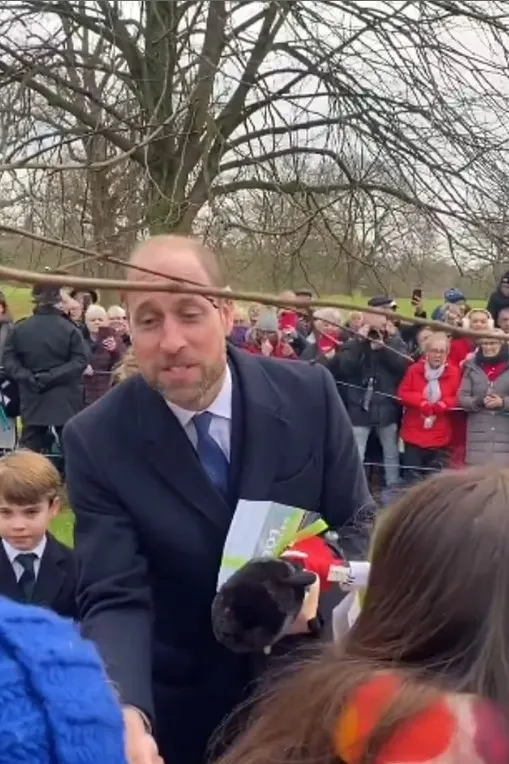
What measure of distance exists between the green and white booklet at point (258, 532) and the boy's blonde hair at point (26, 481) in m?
1.47

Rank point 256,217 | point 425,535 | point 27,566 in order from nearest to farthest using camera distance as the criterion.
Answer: point 425,535, point 27,566, point 256,217

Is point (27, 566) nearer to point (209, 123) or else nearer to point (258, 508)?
point (258, 508)

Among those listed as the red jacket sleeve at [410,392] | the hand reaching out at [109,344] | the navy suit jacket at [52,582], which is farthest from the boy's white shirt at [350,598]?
the hand reaching out at [109,344]

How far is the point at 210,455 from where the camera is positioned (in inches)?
84.4

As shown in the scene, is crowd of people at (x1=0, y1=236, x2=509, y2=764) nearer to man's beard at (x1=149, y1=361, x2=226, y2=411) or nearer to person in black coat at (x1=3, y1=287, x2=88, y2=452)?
man's beard at (x1=149, y1=361, x2=226, y2=411)

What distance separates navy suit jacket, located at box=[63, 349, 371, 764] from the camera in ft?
6.77

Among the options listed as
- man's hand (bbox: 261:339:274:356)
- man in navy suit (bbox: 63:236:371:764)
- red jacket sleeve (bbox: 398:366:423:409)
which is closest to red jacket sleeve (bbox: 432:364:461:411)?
red jacket sleeve (bbox: 398:366:423:409)

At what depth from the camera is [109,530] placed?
2.05m

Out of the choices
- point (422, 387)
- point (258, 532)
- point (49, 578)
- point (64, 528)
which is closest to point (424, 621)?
point (258, 532)

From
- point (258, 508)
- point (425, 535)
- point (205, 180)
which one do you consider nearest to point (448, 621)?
point (425, 535)

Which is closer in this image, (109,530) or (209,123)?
(109,530)

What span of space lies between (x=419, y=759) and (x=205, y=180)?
7.20 meters

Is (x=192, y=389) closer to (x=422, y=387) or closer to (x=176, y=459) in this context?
(x=176, y=459)

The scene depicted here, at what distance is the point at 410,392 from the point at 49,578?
13.2 ft
